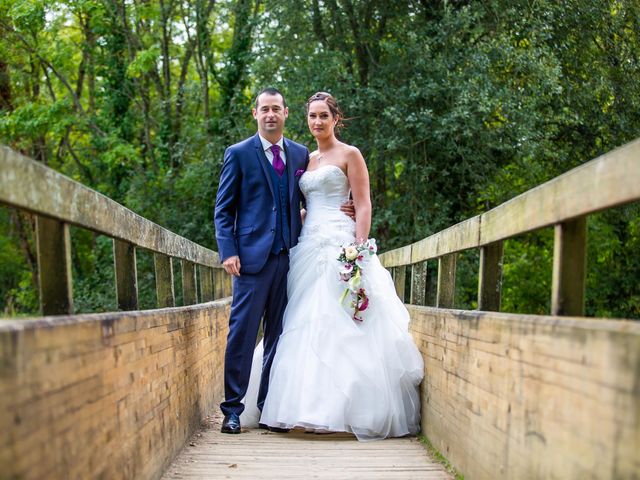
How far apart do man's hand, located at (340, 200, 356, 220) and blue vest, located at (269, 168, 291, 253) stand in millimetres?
489

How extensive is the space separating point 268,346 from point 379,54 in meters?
10.0

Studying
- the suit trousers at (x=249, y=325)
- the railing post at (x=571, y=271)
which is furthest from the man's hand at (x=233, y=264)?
the railing post at (x=571, y=271)

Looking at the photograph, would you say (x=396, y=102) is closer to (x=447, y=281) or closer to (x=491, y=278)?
(x=447, y=281)

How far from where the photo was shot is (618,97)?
44.6 ft

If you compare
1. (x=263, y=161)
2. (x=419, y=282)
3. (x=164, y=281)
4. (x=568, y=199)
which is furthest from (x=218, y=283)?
(x=568, y=199)

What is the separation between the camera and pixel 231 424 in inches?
212

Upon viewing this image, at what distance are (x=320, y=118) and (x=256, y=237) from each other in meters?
1.06

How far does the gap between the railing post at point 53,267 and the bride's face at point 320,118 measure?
11.1ft

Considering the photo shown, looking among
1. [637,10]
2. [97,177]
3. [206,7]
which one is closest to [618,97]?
[637,10]

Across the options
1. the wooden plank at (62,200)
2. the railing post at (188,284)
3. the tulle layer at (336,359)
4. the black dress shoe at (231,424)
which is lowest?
the black dress shoe at (231,424)

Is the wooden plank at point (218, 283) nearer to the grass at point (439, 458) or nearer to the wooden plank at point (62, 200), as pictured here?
the grass at point (439, 458)

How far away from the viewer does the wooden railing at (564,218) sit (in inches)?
91.9

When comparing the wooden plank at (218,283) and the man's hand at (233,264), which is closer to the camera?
the man's hand at (233,264)

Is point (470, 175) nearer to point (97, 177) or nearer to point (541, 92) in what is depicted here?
point (541, 92)
